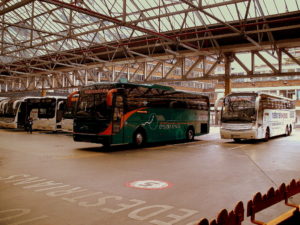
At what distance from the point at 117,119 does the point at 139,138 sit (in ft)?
6.50

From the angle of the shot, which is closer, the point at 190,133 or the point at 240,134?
the point at 240,134

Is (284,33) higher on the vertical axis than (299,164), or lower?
higher

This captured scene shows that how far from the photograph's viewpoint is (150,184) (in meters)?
7.90

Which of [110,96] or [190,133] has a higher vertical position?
[110,96]

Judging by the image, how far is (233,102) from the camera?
19.3 metres

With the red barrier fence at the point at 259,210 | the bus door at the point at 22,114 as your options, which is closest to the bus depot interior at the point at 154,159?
the red barrier fence at the point at 259,210

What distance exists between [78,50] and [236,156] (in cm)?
1758

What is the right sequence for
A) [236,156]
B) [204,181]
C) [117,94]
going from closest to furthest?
1. [204,181]
2. [236,156]
3. [117,94]

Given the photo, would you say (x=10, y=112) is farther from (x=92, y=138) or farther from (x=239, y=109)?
(x=239, y=109)

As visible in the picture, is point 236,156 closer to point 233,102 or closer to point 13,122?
point 233,102

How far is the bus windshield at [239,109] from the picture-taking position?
18703 millimetres

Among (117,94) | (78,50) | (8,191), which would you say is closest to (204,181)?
(8,191)

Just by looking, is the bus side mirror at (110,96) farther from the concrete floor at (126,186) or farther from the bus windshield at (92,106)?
the concrete floor at (126,186)

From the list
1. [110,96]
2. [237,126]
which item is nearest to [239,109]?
[237,126]
